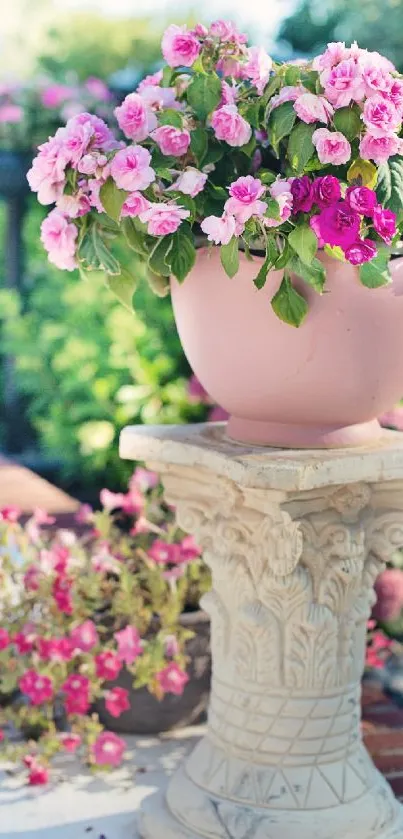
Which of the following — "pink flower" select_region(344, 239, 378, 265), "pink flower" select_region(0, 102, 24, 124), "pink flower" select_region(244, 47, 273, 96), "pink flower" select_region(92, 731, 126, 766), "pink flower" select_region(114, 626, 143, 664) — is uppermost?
"pink flower" select_region(0, 102, 24, 124)

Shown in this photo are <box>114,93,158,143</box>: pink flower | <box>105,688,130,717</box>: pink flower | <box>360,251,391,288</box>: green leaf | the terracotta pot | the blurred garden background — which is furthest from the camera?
the blurred garden background

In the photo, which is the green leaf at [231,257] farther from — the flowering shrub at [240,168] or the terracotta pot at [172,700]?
the terracotta pot at [172,700]

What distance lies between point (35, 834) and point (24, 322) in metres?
3.91

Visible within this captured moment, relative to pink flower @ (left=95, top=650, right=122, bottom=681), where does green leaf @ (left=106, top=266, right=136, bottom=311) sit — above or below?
above

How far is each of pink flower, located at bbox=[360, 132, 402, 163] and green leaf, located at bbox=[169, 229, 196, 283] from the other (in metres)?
0.41

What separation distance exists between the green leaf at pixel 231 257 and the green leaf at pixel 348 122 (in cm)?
30

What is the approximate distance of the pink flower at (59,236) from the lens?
2475 mm

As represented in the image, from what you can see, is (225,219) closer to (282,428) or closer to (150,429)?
(282,428)

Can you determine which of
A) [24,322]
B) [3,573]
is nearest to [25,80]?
[24,322]

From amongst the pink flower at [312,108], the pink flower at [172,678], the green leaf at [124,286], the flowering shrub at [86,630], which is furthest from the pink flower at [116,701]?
the pink flower at [312,108]

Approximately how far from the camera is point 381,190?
2250 millimetres

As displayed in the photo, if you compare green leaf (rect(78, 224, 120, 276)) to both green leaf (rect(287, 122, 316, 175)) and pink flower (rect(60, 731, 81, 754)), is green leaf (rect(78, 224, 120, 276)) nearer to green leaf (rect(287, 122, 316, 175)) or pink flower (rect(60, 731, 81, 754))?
green leaf (rect(287, 122, 316, 175))

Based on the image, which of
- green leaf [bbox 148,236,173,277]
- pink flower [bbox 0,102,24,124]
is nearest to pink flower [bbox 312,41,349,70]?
green leaf [bbox 148,236,173,277]

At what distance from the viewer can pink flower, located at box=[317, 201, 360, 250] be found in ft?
7.10
